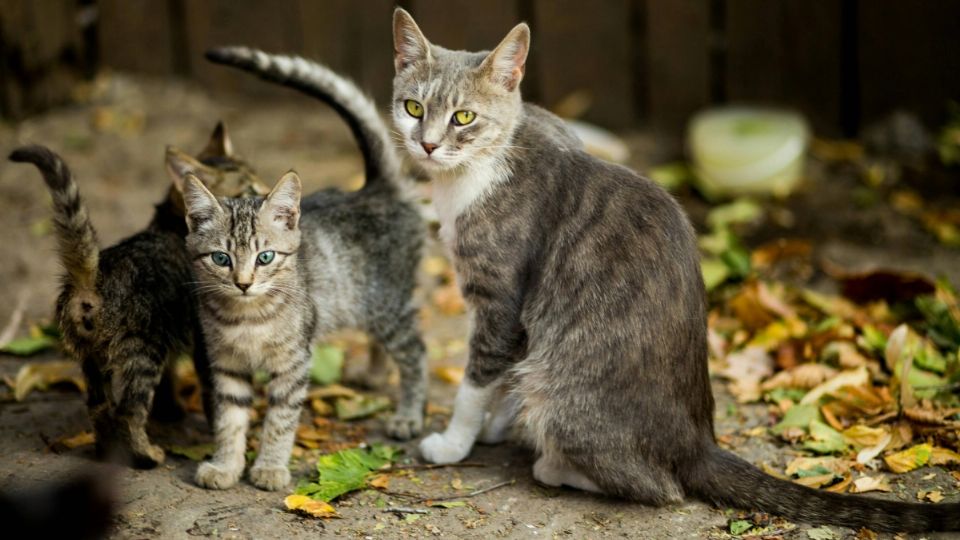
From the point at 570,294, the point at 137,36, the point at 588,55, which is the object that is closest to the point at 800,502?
the point at 570,294

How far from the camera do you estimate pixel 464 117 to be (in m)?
4.13

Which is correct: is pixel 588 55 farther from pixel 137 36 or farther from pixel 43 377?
pixel 43 377

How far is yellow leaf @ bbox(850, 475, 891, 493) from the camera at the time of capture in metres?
4.09

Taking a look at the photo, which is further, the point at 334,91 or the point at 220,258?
the point at 334,91

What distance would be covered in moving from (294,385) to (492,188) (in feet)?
3.73

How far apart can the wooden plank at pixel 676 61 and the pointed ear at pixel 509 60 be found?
3.38 metres

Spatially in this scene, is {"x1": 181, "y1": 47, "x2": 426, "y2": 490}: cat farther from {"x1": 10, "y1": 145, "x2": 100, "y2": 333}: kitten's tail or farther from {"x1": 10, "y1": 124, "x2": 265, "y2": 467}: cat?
{"x1": 10, "y1": 145, "x2": 100, "y2": 333}: kitten's tail

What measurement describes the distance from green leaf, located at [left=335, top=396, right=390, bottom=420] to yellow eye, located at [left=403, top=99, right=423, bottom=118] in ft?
5.04

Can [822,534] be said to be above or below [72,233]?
below

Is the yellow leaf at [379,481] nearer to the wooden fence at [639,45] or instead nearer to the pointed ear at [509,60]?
the pointed ear at [509,60]

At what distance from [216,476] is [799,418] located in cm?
253

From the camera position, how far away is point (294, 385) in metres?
4.21

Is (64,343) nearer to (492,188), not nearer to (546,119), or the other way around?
(492,188)

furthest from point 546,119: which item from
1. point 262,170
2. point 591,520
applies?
point 262,170
